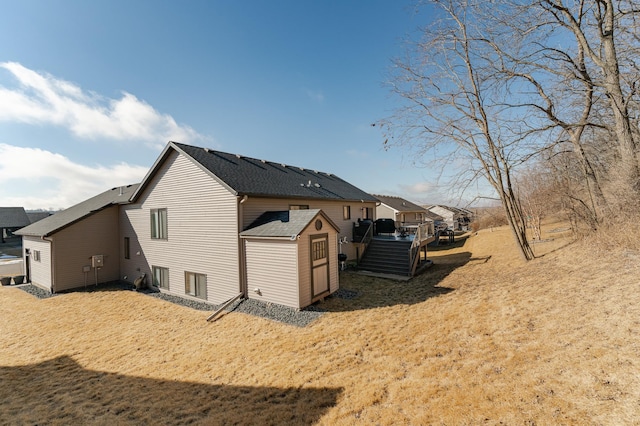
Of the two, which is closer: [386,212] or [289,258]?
[289,258]

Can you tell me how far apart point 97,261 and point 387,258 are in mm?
17254

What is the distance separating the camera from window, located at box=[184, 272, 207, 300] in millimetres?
11989

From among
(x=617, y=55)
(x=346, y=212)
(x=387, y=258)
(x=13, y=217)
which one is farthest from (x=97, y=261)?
(x=13, y=217)

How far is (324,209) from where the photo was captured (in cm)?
1633

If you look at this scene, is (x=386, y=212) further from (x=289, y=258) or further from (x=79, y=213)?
(x=79, y=213)

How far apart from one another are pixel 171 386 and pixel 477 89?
16.3 meters

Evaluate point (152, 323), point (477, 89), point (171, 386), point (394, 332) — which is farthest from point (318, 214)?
point (477, 89)

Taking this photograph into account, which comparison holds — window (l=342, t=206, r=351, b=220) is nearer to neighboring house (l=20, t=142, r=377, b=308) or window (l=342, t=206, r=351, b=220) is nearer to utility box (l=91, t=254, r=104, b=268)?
neighboring house (l=20, t=142, r=377, b=308)

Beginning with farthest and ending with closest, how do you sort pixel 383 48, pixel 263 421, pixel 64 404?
pixel 383 48 < pixel 64 404 < pixel 263 421

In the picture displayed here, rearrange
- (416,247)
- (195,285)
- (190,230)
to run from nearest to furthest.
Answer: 1. (195,285)
2. (190,230)
3. (416,247)

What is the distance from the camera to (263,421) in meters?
4.76

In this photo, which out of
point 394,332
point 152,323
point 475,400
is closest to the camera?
point 475,400

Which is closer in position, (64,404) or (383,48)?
(64,404)

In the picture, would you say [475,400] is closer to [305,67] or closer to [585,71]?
[585,71]
